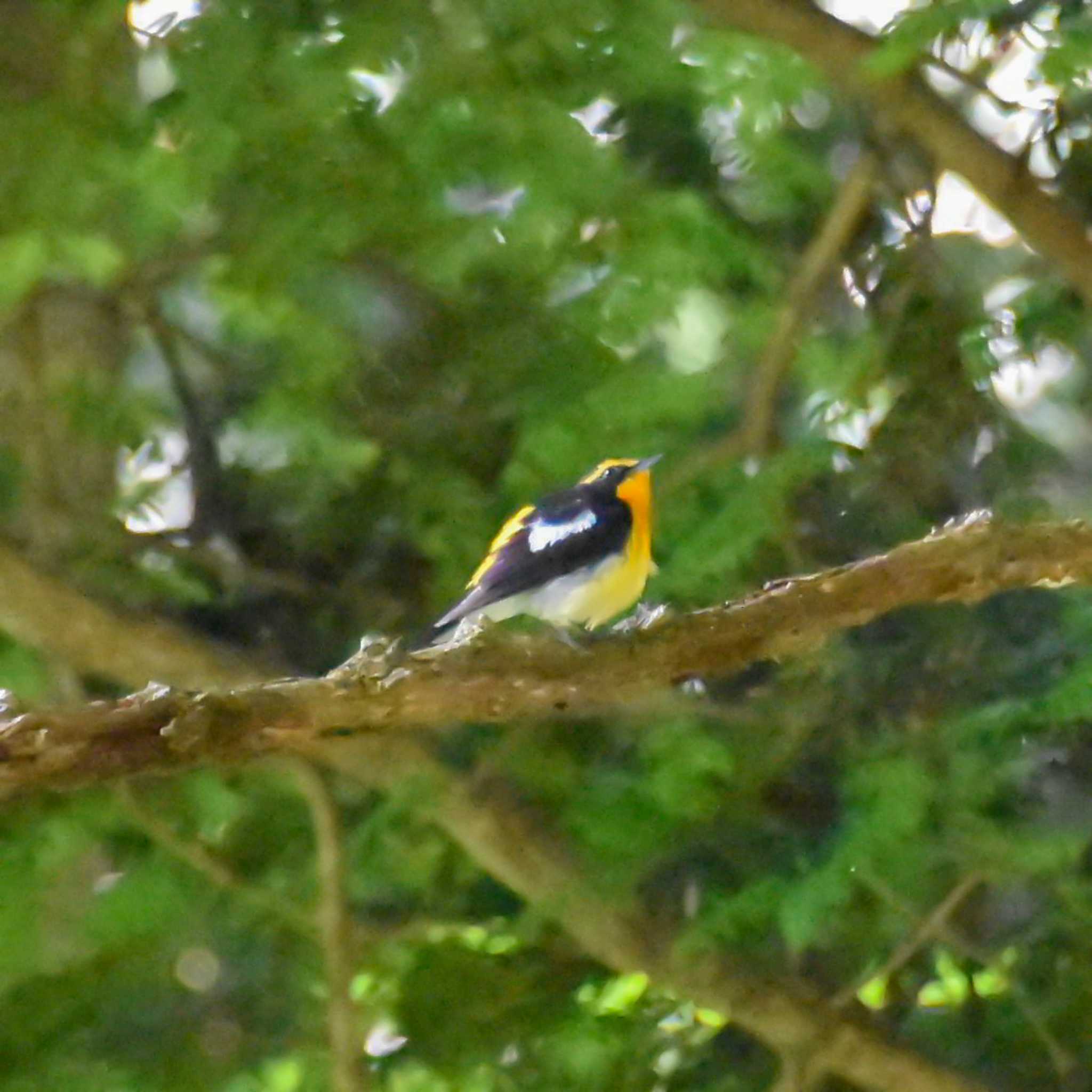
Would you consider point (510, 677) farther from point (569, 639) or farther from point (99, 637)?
point (99, 637)

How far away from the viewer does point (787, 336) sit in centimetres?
416

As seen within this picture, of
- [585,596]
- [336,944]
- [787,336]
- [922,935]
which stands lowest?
[922,935]

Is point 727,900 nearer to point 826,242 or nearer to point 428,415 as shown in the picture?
point 428,415

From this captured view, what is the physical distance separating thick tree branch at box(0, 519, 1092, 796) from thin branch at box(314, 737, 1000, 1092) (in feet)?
3.97

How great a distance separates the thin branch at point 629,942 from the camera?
399 centimetres

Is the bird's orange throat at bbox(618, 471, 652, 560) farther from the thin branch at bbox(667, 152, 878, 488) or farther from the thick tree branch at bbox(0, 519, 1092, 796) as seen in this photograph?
the thick tree branch at bbox(0, 519, 1092, 796)

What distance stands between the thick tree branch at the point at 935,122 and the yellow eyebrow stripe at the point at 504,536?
49.5 inches

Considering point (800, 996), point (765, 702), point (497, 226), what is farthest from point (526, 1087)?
point (497, 226)

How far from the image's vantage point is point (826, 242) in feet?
13.9

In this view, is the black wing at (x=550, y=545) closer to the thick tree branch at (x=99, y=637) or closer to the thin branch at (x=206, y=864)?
the thick tree branch at (x=99, y=637)

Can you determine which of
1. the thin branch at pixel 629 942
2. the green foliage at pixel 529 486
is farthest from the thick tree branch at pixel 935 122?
the thin branch at pixel 629 942

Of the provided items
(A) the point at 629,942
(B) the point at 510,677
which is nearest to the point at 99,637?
(A) the point at 629,942

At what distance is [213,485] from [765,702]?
1.60m

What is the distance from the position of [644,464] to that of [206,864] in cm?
155
